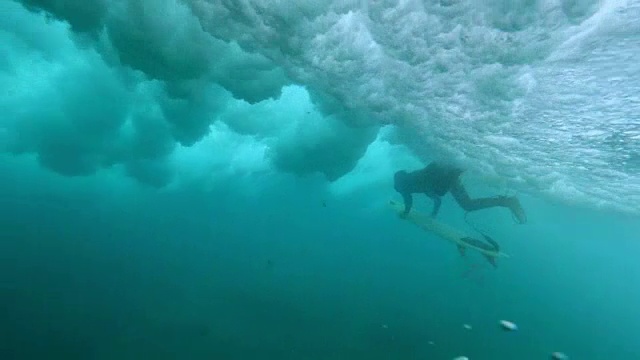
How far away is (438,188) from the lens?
68.1 ft

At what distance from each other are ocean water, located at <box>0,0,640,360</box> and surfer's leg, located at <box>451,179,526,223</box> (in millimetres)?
1086

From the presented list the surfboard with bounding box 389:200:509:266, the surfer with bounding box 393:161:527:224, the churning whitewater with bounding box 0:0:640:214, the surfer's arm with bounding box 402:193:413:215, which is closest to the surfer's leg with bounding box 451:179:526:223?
the surfer with bounding box 393:161:527:224

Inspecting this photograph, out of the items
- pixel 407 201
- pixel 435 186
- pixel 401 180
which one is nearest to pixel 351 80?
pixel 401 180

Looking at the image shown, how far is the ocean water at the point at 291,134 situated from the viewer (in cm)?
1216

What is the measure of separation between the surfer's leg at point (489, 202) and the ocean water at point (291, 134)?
1.09 meters

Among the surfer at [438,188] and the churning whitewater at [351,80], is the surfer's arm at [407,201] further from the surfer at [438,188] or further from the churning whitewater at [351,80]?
the churning whitewater at [351,80]

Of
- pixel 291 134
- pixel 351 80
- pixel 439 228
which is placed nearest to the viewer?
pixel 351 80

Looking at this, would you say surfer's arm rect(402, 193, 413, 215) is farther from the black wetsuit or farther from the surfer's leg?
the surfer's leg

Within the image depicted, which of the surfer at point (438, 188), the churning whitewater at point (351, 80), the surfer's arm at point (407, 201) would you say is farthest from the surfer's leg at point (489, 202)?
the churning whitewater at point (351, 80)

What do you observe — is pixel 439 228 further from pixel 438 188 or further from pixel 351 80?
pixel 351 80

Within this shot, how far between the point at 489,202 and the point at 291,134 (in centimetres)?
1564

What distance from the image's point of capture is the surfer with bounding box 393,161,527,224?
18703mm

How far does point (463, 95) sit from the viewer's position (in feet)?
53.7

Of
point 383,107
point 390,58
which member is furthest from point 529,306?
point 390,58
